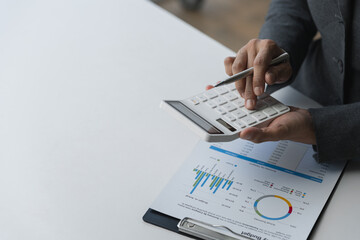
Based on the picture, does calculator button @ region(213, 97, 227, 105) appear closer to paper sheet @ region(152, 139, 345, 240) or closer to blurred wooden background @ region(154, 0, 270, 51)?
paper sheet @ region(152, 139, 345, 240)

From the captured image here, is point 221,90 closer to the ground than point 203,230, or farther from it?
farther from it

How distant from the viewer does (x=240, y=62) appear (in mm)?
917

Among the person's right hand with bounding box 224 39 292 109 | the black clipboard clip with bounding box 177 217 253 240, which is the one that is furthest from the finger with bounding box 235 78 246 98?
the black clipboard clip with bounding box 177 217 253 240

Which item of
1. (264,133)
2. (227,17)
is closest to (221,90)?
(264,133)

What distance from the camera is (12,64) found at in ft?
3.61

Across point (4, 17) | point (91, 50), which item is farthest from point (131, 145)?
point (4, 17)

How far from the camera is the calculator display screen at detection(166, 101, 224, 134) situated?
756mm

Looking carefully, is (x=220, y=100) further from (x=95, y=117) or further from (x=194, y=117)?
(x=95, y=117)

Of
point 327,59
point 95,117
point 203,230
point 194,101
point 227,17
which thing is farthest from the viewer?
point 227,17

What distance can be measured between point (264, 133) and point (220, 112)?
80 mm

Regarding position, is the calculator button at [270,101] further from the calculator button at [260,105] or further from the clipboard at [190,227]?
the clipboard at [190,227]

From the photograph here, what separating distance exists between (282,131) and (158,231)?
25 cm

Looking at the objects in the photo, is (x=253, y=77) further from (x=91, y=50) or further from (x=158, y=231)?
(x=91, y=50)

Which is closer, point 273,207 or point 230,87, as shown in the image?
point 273,207
